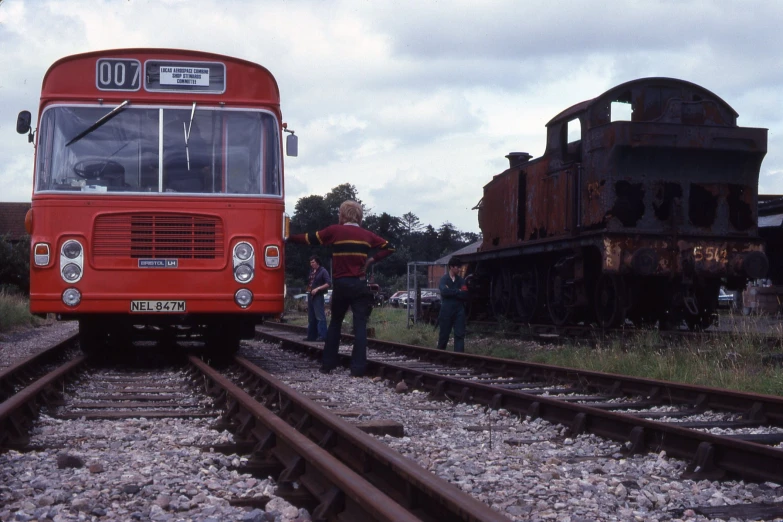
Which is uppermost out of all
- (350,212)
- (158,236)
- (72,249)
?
(350,212)

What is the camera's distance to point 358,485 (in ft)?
11.3

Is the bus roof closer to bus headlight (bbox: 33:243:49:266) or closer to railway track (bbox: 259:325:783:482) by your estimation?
bus headlight (bbox: 33:243:49:266)

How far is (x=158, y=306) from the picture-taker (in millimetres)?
9211

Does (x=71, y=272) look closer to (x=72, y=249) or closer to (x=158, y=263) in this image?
(x=72, y=249)

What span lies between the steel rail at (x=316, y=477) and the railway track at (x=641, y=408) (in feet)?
6.60

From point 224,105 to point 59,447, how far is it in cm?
524

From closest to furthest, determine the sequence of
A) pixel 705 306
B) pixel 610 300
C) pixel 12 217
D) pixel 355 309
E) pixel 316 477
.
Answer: pixel 316 477 < pixel 355 309 < pixel 610 300 < pixel 705 306 < pixel 12 217

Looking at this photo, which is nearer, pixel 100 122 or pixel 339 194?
pixel 100 122

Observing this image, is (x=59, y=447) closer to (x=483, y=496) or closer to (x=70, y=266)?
(x=483, y=496)

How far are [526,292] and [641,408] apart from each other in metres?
11.2

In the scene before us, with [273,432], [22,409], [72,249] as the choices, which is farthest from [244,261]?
[273,432]

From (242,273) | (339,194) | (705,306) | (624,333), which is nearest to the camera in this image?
(242,273)

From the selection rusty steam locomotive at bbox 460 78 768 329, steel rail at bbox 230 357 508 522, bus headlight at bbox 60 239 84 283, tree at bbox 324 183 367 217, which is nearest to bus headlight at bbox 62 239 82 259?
bus headlight at bbox 60 239 84 283

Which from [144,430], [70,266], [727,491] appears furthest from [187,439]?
[70,266]
